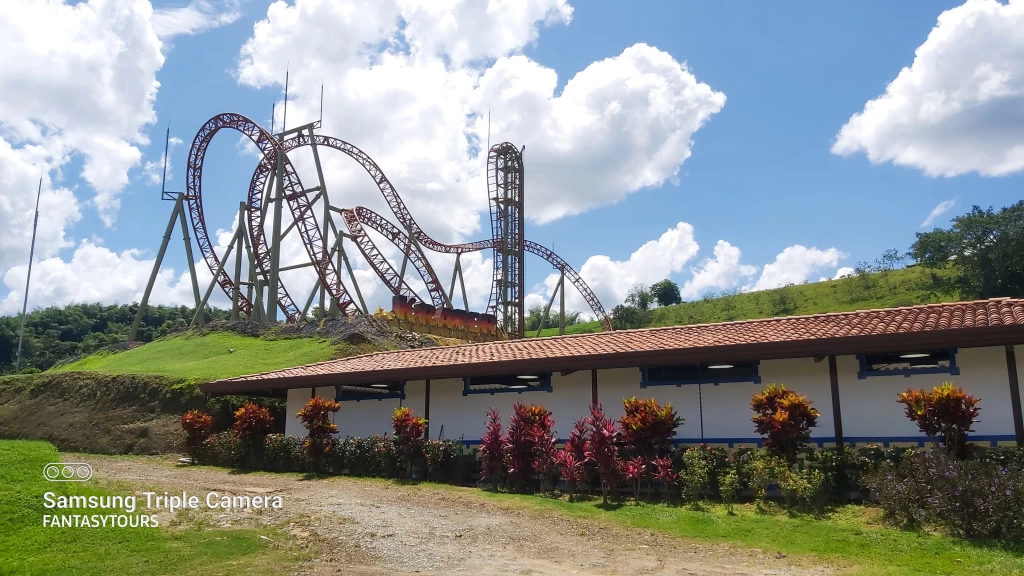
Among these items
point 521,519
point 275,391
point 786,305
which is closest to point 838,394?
point 521,519

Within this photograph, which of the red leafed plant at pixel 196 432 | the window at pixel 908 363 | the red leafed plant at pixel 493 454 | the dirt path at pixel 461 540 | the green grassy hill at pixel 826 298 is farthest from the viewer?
the green grassy hill at pixel 826 298

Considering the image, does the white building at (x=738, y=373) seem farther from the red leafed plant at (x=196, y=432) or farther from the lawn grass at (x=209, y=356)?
the lawn grass at (x=209, y=356)

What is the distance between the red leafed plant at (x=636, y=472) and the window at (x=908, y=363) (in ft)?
13.4

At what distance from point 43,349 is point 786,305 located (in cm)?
7428

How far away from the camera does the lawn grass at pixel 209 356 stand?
25281 millimetres

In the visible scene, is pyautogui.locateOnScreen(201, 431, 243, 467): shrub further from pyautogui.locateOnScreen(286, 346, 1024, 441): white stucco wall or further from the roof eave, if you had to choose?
pyautogui.locateOnScreen(286, 346, 1024, 441): white stucco wall

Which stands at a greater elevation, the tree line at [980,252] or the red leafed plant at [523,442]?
the tree line at [980,252]

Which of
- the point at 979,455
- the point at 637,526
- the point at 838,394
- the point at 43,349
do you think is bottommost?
the point at 637,526

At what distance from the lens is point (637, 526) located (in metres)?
10.1

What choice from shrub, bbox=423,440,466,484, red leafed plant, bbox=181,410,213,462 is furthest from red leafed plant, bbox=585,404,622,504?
red leafed plant, bbox=181,410,213,462

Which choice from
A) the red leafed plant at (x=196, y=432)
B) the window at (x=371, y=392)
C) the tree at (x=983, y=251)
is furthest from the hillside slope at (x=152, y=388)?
the tree at (x=983, y=251)

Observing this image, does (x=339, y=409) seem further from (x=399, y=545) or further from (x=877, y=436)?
(x=877, y=436)

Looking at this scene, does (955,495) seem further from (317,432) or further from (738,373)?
(317,432)

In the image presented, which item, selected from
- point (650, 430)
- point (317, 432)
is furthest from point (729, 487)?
point (317, 432)
